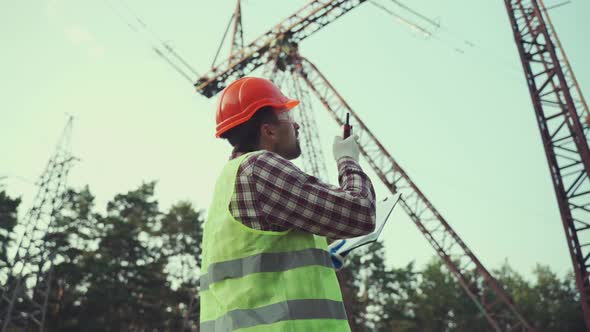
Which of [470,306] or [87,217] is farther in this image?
[470,306]

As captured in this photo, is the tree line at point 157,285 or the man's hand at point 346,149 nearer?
the man's hand at point 346,149

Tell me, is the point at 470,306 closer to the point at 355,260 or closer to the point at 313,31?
the point at 355,260

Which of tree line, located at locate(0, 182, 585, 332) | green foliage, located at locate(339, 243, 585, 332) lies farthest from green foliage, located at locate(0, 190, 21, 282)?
green foliage, located at locate(339, 243, 585, 332)

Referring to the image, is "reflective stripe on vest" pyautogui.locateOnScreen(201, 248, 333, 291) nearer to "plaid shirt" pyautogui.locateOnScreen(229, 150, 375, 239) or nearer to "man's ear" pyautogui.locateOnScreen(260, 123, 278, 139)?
"plaid shirt" pyautogui.locateOnScreen(229, 150, 375, 239)

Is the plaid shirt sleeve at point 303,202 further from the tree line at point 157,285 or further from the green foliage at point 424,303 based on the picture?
the green foliage at point 424,303

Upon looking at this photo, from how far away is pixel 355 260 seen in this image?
134ft

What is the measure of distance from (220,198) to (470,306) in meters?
45.9

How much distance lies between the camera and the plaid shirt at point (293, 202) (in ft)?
4.23

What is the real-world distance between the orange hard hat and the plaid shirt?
Answer: 0.37 metres

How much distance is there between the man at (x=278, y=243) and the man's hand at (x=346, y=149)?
12 centimetres

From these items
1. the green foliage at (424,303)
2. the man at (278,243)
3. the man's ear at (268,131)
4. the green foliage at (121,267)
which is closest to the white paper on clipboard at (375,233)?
the man at (278,243)

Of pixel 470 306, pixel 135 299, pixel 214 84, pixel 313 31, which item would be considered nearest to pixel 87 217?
pixel 135 299

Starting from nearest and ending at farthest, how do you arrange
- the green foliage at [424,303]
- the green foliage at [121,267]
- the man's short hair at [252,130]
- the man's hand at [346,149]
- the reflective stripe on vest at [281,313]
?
the reflective stripe on vest at [281,313], the man's hand at [346,149], the man's short hair at [252,130], the green foliage at [121,267], the green foliage at [424,303]

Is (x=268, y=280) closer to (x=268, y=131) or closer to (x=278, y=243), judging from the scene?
(x=278, y=243)
